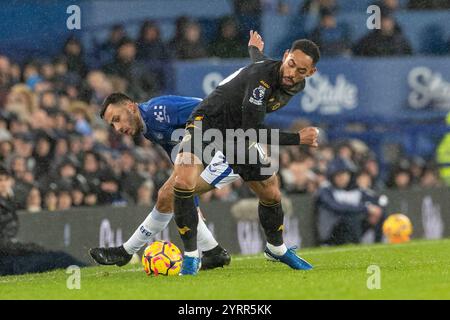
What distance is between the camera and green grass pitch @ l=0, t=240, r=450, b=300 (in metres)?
9.09

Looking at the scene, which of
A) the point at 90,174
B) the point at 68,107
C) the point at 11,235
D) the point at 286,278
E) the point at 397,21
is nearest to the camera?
the point at 286,278

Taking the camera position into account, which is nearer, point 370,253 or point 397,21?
point 370,253

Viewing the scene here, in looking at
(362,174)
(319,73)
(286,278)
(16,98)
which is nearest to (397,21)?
(319,73)

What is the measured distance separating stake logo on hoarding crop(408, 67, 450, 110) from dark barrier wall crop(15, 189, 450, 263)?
1.55 meters

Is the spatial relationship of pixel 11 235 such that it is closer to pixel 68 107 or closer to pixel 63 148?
pixel 63 148

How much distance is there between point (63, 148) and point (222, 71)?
3.92 metres

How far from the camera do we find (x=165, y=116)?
37.0ft

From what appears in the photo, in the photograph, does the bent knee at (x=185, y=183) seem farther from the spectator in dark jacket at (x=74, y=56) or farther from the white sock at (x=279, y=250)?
the spectator in dark jacket at (x=74, y=56)

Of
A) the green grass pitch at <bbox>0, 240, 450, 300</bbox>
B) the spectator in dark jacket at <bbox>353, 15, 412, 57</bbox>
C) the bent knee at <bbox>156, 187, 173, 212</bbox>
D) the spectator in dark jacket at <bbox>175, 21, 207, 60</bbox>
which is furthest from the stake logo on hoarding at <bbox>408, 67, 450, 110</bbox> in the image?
the bent knee at <bbox>156, 187, 173, 212</bbox>

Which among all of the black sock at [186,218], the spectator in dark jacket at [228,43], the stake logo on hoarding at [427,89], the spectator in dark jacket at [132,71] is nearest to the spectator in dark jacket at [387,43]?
the stake logo on hoarding at [427,89]

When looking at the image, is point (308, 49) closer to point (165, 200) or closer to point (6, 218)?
point (165, 200)

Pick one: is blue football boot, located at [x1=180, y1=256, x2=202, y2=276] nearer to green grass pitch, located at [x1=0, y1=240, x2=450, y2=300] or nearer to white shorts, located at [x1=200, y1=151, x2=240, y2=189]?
green grass pitch, located at [x1=0, y1=240, x2=450, y2=300]

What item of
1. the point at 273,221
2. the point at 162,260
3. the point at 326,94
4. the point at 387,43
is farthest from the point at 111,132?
the point at 273,221

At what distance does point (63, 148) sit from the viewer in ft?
51.3
